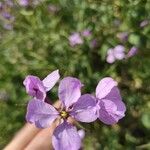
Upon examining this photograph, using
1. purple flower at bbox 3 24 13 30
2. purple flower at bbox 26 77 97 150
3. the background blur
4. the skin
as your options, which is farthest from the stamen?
purple flower at bbox 3 24 13 30

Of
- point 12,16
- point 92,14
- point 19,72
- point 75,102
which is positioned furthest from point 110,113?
point 12,16

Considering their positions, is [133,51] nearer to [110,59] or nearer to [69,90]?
[110,59]

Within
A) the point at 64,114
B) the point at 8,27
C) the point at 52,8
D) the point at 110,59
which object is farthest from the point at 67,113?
the point at 8,27

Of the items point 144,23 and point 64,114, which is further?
point 144,23

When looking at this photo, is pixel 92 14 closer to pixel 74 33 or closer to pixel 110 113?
pixel 74 33

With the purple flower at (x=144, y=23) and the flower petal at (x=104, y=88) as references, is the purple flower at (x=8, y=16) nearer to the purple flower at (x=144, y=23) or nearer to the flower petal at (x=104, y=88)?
the purple flower at (x=144, y=23)

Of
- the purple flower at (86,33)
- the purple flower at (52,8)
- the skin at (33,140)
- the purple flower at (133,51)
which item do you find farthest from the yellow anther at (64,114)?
the purple flower at (52,8)
